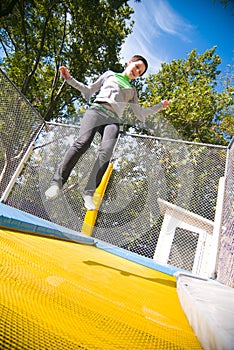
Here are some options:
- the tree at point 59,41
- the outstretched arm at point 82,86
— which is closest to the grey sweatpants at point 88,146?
the outstretched arm at point 82,86

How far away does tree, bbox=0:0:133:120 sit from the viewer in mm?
7102

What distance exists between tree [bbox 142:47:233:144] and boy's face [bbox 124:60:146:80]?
21.3 ft

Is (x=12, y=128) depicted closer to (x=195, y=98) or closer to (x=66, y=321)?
(x=66, y=321)

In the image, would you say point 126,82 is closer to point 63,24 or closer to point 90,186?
point 90,186

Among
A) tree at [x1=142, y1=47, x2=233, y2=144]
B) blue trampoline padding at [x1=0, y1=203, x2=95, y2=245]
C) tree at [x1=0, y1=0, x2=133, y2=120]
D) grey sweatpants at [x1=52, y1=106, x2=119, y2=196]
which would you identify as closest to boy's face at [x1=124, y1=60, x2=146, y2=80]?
grey sweatpants at [x1=52, y1=106, x2=119, y2=196]

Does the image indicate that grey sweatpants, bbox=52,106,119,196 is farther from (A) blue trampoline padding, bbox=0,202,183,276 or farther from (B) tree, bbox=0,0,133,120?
(B) tree, bbox=0,0,133,120

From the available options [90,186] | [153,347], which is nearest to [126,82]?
[90,186]

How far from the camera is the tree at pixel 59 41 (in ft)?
23.3

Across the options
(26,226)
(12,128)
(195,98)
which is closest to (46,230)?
(26,226)

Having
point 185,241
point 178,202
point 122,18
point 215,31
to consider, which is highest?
point 215,31

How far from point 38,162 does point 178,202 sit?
1851 millimetres

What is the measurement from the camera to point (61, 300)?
1.34 feet

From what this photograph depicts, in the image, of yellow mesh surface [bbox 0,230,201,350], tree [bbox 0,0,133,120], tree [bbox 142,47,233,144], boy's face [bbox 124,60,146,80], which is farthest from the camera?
tree [bbox 142,47,233,144]

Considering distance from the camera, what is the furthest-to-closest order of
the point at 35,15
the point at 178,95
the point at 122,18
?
the point at 178,95 < the point at 122,18 < the point at 35,15
